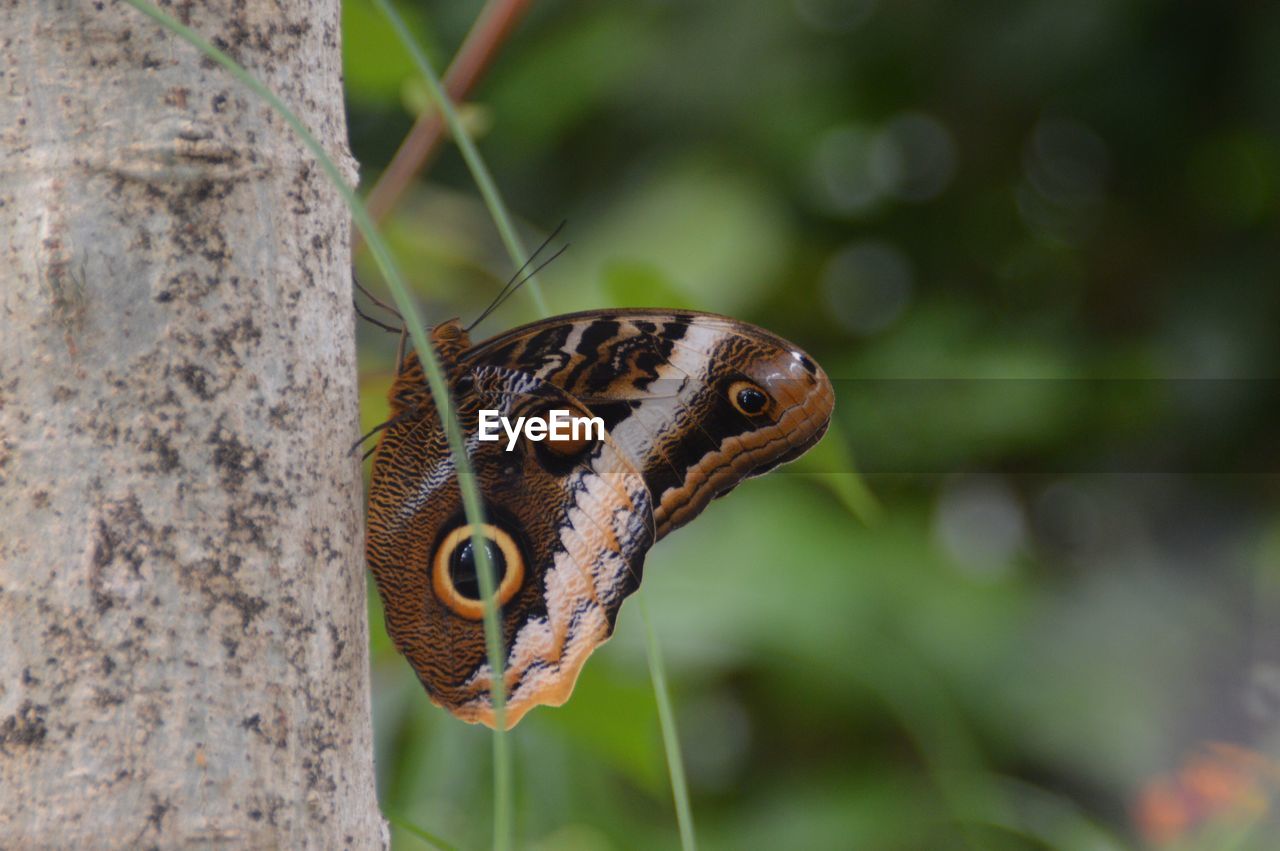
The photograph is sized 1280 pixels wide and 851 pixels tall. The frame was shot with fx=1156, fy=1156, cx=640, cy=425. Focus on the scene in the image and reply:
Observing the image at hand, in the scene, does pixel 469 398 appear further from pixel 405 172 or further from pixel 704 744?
pixel 704 744

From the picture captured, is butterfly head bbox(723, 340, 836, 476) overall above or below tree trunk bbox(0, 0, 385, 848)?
above

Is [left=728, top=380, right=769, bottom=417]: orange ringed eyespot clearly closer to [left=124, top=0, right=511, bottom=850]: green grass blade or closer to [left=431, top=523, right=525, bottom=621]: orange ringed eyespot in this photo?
[left=431, top=523, right=525, bottom=621]: orange ringed eyespot

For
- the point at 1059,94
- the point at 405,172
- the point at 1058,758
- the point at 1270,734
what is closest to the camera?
the point at 405,172

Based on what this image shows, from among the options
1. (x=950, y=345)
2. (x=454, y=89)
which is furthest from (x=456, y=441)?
(x=950, y=345)

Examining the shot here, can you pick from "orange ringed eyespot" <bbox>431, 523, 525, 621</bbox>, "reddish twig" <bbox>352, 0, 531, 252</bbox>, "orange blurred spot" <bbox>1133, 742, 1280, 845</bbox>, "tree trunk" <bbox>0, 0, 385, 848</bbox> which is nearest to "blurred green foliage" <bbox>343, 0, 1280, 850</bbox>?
"orange blurred spot" <bbox>1133, 742, 1280, 845</bbox>

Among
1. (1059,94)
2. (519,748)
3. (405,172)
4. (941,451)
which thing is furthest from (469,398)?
(1059,94)

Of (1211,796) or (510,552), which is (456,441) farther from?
(1211,796)

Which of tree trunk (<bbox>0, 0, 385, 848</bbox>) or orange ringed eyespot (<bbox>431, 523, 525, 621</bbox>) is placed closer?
tree trunk (<bbox>0, 0, 385, 848</bbox>)
